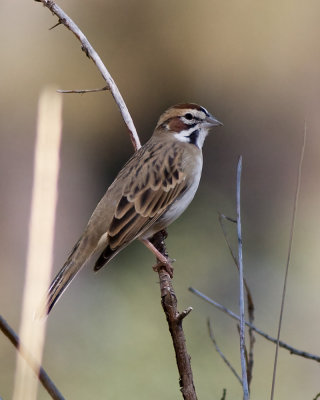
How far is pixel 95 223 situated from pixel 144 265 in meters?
3.65

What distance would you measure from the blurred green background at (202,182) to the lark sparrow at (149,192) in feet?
7.66

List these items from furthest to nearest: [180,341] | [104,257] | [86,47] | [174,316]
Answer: [104,257]
[86,47]
[174,316]
[180,341]

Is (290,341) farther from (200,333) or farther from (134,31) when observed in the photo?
(134,31)

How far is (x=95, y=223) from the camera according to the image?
3.74m

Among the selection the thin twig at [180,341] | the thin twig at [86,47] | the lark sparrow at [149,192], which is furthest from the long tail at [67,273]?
the thin twig at [86,47]

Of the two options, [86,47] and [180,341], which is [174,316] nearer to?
[180,341]

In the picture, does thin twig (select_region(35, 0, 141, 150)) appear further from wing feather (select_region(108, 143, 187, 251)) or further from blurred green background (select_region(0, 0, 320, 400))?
blurred green background (select_region(0, 0, 320, 400))

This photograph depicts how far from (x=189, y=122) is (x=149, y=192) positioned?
25.0 inches

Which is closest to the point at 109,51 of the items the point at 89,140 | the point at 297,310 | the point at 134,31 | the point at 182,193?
the point at 134,31

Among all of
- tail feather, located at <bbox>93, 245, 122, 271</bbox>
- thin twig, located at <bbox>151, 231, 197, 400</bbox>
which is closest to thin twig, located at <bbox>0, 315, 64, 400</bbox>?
thin twig, located at <bbox>151, 231, 197, 400</bbox>

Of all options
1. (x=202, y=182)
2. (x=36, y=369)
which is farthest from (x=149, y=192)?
(x=202, y=182)

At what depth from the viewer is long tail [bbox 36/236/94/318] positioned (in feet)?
10.3

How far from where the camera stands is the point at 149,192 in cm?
391

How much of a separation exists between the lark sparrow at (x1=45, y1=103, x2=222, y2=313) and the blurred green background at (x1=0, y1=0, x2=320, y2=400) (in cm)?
233
